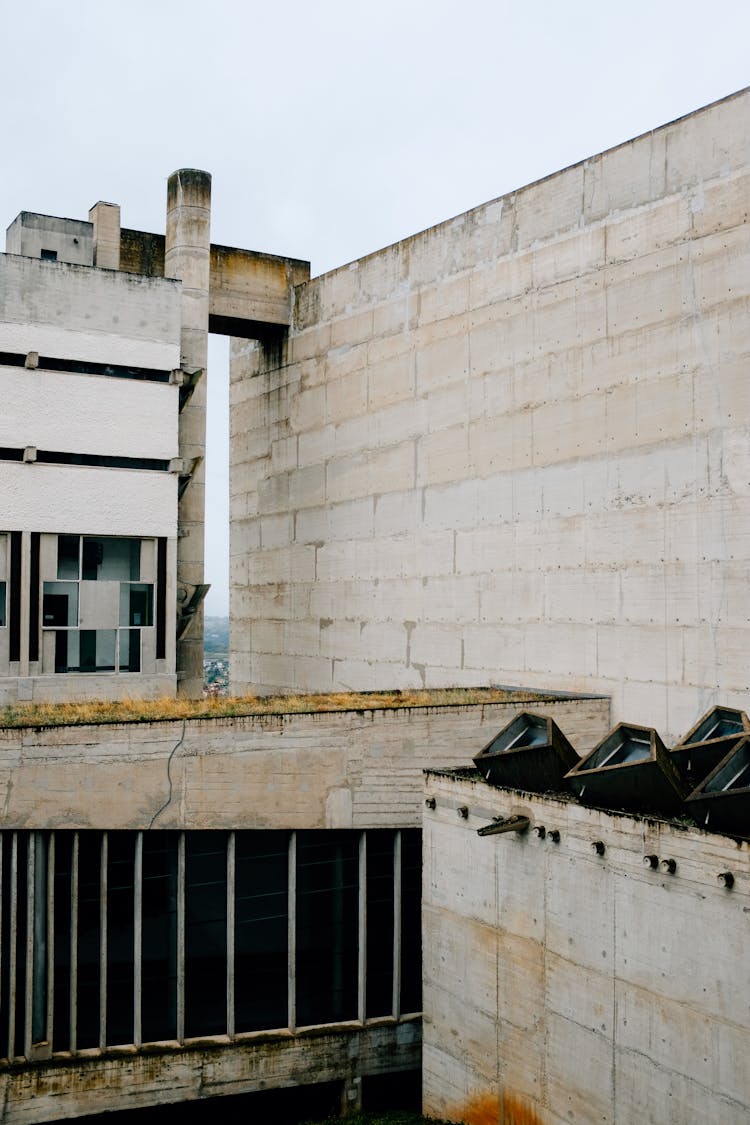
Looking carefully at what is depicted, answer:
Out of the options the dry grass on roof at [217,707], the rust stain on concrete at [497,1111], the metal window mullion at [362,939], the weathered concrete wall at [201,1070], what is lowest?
the weathered concrete wall at [201,1070]

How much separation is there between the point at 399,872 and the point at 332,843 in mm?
1671

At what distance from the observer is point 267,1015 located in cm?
2256

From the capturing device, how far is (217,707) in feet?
76.5

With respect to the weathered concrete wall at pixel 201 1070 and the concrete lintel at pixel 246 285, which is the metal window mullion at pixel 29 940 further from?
the concrete lintel at pixel 246 285

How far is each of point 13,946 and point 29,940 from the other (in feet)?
0.99

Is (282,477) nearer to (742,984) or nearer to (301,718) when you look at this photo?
(301,718)

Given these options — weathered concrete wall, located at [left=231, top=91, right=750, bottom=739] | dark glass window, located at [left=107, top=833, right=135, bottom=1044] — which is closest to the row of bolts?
dark glass window, located at [left=107, top=833, right=135, bottom=1044]

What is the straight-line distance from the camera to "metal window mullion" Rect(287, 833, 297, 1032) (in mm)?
22578

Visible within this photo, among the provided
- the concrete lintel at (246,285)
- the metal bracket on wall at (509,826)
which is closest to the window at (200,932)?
the metal bracket on wall at (509,826)

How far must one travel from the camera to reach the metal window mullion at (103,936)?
21156mm

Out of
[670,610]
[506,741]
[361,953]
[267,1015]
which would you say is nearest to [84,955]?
[267,1015]

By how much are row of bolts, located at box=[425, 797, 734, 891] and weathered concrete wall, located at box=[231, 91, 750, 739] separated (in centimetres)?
713

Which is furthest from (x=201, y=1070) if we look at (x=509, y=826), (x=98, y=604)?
(x=98, y=604)

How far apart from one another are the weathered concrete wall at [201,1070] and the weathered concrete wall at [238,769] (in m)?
4.49
